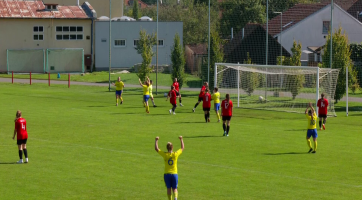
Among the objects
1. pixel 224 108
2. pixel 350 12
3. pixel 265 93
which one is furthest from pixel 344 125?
pixel 350 12

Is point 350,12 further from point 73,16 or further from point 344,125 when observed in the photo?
point 73,16

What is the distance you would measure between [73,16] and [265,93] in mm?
34673

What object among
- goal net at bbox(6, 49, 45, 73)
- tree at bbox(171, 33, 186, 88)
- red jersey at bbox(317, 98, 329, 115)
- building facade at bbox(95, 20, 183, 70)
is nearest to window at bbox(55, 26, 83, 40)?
building facade at bbox(95, 20, 183, 70)

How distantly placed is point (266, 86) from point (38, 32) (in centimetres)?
3570

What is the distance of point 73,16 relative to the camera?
70.4 m

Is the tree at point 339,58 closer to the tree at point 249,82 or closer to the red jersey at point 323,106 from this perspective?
the tree at point 249,82

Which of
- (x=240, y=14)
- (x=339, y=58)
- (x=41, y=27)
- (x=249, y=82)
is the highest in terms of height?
(x=240, y=14)

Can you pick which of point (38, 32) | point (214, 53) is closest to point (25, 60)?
point (38, 32)

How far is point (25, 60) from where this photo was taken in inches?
2682

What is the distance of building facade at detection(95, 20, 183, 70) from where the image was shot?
7225 cm

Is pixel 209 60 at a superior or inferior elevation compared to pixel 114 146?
superior

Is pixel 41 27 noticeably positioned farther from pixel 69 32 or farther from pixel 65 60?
pixel 65 60

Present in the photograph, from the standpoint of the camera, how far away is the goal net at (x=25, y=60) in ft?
220

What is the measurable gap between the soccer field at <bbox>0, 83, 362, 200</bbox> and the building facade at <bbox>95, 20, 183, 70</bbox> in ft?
114
